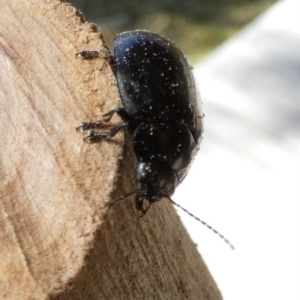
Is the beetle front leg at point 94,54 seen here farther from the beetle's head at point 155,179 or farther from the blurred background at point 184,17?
the blurred background at point 184,17

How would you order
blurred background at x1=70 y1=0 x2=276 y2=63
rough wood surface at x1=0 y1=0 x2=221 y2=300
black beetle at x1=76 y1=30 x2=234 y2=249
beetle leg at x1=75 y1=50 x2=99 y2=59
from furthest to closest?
blurred background at x1=70 y1=0 x2=276 y2=63 → black beetle at x1=76 y1=30 x2=234 y2=249 → beetle leg at x1=75 y1=50 x2=99 y2=59 → rough wood surface at x1=0 y1=0 x2=221 y2=300

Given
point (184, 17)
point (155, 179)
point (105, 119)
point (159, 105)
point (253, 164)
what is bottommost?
point (184, 17)

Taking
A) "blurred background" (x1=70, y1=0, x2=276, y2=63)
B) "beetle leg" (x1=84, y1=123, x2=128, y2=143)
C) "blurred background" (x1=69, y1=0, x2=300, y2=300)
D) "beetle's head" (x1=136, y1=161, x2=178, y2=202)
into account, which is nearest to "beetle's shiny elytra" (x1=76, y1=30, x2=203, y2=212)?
"beetle's head" (x1=136, y1=161, x2=178, y2=202)

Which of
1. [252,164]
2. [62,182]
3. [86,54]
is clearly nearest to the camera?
[62,182]

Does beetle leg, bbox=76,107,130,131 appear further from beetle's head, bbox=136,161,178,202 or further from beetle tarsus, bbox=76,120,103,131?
beetle's head, bbox=136,161,178,202

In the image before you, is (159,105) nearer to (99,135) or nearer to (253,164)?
(99,135)

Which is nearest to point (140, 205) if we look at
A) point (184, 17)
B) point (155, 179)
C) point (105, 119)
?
point (155, 179)

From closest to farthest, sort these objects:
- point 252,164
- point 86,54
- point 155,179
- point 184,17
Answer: point 86,54
point 155,179
point 252,164
point 184,17

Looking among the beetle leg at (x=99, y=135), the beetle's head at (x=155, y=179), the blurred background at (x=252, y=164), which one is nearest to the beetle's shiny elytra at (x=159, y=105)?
the beetle's head at (x=155, y=179)

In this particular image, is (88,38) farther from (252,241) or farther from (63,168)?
(252,241)
